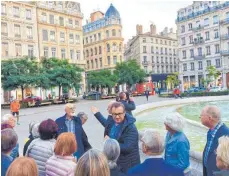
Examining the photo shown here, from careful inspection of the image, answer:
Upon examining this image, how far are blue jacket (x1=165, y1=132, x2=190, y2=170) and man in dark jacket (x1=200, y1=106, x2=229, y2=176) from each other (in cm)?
27

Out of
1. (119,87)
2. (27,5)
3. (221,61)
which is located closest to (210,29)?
(221,61)

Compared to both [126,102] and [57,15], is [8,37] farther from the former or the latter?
[126,102]

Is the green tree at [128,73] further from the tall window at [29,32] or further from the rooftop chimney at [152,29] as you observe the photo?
the rooftop chimney at [152,29]

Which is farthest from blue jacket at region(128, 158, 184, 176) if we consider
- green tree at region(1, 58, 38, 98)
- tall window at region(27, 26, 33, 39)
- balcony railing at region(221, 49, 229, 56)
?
balcony railing at region(221, 49, 229, 56)

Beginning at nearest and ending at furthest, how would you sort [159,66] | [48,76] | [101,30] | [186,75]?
1. [48,76]
2. [186,75]
3. [101,30]
4. [159,66]

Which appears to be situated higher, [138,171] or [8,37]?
[8,37]

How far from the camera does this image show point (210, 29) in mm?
59531

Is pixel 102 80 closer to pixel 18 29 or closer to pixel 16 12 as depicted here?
pixel 18 29

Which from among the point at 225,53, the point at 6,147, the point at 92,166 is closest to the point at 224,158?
the point at 92,166

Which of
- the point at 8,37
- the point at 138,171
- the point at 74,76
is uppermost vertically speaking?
the point at 8,37

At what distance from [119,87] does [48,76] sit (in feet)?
95.7

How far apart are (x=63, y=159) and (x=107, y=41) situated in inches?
2636

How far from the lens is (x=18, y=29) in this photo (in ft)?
158

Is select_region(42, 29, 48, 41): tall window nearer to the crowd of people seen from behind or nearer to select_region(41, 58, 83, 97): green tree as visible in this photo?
select_region(41, 58, 83, 97): green tree
